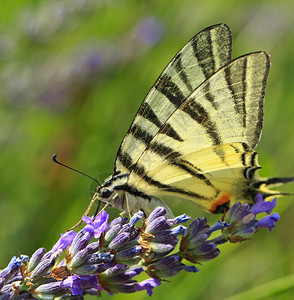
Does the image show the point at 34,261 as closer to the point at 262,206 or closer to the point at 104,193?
the point at 104,193

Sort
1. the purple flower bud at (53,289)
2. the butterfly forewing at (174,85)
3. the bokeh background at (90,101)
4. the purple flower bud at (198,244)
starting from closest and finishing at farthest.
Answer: the purple flower bud at (53,289), the purple flower bud at (198,244), the butterfly forewing at (174,85), the bokeh background at (90,101)

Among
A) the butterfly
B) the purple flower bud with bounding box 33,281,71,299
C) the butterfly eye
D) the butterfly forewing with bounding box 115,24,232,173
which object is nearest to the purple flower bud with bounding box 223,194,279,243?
the butterfly

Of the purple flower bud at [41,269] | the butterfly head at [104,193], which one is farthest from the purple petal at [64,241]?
the butterfly head at [104,193]

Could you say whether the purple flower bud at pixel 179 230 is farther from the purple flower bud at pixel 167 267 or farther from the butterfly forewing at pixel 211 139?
the butterfly forewing at pixel 211 139

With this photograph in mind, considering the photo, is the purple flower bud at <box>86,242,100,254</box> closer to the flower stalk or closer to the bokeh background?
the flower stalk

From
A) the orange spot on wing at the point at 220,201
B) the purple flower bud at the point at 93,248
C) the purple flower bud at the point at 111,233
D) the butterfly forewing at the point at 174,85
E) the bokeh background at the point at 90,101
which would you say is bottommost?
the purple flower bud at the point at 93,248

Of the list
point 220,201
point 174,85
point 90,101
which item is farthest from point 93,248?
point 90,101
